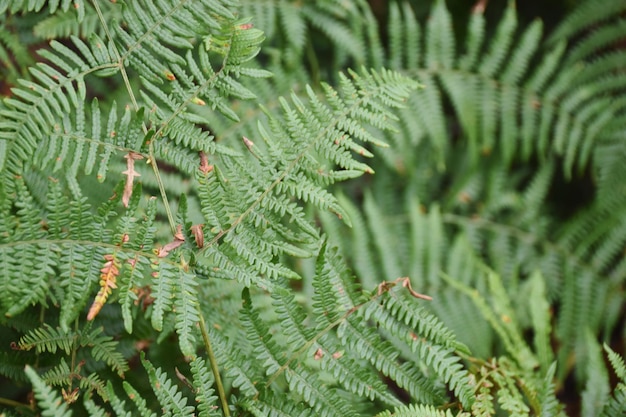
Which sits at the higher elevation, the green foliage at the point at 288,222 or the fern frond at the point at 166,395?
the green foliage at the point at 288,222

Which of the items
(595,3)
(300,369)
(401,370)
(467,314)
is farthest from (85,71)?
(595,3)

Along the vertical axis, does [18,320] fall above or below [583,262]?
below

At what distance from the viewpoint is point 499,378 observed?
131 cm

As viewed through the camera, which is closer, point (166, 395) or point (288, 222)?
point (166, 395)

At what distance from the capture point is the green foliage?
1104 millimetres

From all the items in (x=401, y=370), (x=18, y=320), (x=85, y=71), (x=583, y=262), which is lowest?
(x=18, y=320)

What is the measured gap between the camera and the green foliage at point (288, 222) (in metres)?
1.10

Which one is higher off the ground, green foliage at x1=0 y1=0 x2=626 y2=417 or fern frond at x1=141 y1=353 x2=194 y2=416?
green foliage at x1=0 y1=0 x2=626 y2=417

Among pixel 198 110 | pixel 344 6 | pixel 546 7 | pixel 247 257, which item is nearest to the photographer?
pixel 247 257

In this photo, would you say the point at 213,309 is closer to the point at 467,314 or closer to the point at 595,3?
the point at 467,314

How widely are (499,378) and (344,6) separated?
4.74ft

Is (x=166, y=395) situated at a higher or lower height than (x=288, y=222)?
lower

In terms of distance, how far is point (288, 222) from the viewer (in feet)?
Result: 5.28

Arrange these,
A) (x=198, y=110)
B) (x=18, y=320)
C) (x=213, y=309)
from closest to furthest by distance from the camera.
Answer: (x=18, y=320), (x=213, y=309), (x=198, y=110)
